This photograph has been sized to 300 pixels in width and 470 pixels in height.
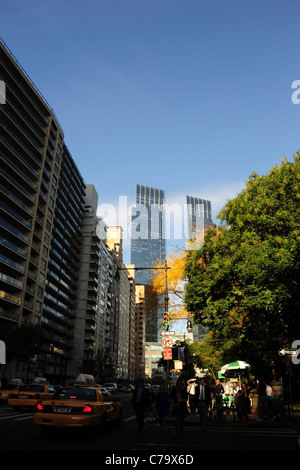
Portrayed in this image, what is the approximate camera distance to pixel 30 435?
9.45 meters

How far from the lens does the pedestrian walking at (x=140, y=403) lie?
11.9 metres

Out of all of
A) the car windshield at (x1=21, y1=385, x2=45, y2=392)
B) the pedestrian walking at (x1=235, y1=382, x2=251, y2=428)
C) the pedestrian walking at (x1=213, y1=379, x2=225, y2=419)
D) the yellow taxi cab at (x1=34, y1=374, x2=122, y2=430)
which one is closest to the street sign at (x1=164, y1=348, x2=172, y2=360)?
the pedestrian walking at (x1=213, y1=379, x2=225, y2=419)

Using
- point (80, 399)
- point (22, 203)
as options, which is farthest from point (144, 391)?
point (22, 203)

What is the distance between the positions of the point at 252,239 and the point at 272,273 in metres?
2.57

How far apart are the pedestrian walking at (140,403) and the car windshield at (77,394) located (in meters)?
1.93

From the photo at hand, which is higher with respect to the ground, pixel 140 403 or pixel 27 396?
pixel 140 403

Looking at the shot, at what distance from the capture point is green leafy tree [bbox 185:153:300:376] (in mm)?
18141

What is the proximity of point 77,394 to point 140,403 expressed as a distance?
279cm

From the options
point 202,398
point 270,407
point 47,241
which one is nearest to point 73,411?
point 202,398

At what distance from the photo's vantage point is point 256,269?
→ 18.0 meters

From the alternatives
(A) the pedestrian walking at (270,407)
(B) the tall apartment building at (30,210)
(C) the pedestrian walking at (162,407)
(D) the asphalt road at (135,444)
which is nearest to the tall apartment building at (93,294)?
(B) the tall apartment building at (30,210)

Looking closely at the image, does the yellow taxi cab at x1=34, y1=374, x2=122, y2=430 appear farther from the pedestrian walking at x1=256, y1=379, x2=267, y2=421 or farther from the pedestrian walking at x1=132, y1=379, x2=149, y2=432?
the pedestrian walking at x1=256, y1=379, x2=267, y2=421

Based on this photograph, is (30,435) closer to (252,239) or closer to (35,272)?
(252,239)

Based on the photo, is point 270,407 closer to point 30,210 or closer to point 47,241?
point 30,210
